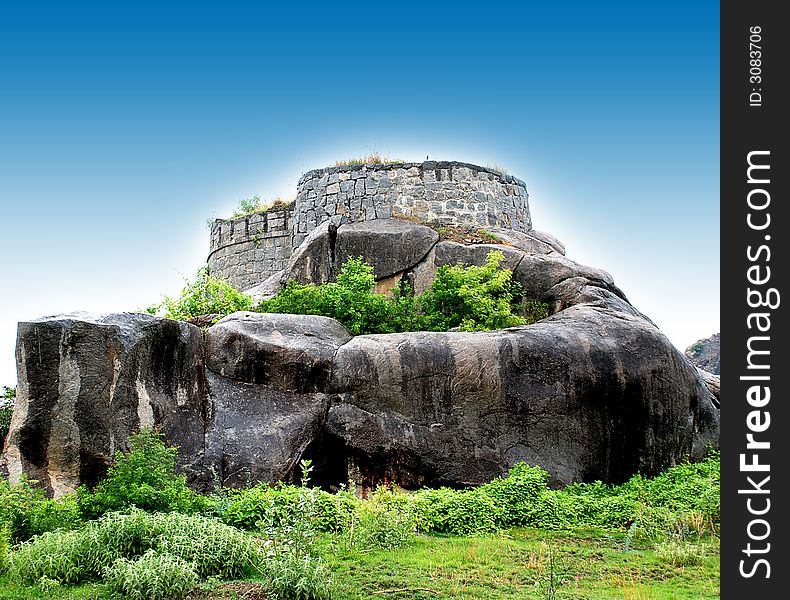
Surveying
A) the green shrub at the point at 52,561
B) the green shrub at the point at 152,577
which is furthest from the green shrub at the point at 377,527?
the green shrub at the point at 52,561

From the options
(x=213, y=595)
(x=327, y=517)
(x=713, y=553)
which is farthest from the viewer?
(x=327, y=517)

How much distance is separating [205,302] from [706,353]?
2463 cm

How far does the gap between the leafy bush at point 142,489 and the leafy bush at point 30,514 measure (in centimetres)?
18

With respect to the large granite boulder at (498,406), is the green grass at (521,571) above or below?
below

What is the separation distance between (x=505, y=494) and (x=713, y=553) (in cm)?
343

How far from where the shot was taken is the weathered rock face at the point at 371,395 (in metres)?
12.9

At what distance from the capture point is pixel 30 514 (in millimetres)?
10609

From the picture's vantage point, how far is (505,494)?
1312cm

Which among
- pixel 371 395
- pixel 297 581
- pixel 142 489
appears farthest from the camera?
pixel 371 395

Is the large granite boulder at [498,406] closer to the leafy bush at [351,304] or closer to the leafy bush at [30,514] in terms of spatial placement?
the leafy bush at [351,304]

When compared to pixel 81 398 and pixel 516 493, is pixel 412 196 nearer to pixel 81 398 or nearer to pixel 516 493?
pixel 516 493

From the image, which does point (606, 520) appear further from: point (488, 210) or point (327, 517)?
point (488, 210)

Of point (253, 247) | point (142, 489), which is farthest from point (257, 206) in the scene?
point (142, 489)
